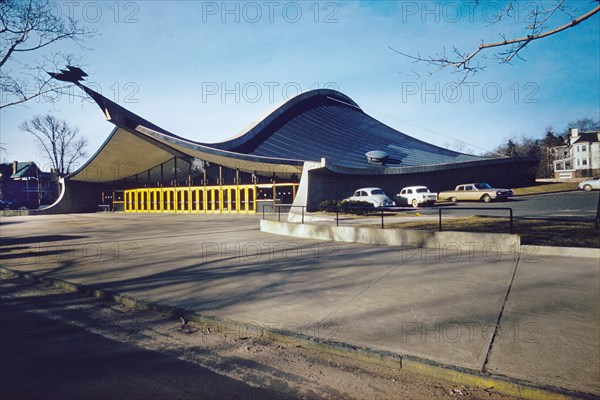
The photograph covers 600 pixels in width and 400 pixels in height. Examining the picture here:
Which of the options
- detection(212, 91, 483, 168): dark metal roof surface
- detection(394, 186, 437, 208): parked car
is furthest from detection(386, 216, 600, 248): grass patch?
detection(212, 91, 483, 168): dark metal roof surface

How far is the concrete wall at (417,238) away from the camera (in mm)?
8492

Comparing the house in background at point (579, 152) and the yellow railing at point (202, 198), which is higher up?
the house in background at point (579, 152)

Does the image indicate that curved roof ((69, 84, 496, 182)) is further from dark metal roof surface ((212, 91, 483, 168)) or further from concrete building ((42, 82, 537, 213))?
concrete building ((42, 82, 537, 213))

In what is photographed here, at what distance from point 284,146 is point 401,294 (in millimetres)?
28621

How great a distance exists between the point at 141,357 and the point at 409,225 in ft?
34.9

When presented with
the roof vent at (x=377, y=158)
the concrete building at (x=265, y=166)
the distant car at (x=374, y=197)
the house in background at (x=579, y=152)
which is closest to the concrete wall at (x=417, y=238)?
the distant car at (x=374, y=197)

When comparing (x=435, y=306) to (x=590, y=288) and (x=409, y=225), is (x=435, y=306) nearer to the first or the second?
(x=590, y=288)

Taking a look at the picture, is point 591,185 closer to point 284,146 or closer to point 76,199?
point 284,146

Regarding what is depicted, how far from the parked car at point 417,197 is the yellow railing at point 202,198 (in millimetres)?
9019

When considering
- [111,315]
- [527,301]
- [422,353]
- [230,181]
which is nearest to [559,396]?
[422,353]

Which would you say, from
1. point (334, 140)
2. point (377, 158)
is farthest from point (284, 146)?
point (377, 158)

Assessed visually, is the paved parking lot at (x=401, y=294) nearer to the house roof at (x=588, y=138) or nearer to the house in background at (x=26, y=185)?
the house in background at (x=26, y=185)

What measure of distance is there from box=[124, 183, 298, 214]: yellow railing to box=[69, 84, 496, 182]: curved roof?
225cm

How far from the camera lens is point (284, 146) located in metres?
33.0
